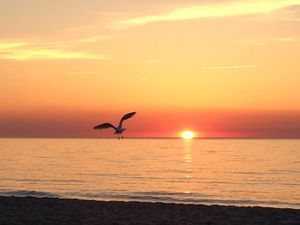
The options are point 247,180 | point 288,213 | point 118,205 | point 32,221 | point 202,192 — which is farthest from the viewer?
point 247,180

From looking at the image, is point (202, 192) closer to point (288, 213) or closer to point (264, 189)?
point (264, 189)

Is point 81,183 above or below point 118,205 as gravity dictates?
above

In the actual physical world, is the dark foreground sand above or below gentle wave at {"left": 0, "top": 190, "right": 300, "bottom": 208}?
below

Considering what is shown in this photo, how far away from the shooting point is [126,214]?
2294 centimetres

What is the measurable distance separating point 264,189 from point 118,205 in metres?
27.9

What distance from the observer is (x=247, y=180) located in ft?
203

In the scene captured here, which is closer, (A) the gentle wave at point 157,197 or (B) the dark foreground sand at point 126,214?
(B) the dark foreground sand at point 126,214

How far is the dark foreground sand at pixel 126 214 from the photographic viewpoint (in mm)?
20828

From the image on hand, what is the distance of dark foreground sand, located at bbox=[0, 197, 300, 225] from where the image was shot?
20828 mm

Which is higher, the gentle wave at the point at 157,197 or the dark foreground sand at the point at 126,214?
the gentle wave at the point at 157,197

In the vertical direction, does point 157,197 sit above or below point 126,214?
above

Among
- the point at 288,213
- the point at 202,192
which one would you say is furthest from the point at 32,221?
the point at 202,192

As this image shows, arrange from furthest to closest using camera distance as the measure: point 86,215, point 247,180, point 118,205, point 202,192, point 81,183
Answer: point 247,180, point 81,183, point 202,192, point 118,205, point 86,215

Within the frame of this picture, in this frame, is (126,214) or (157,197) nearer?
(126,214)
